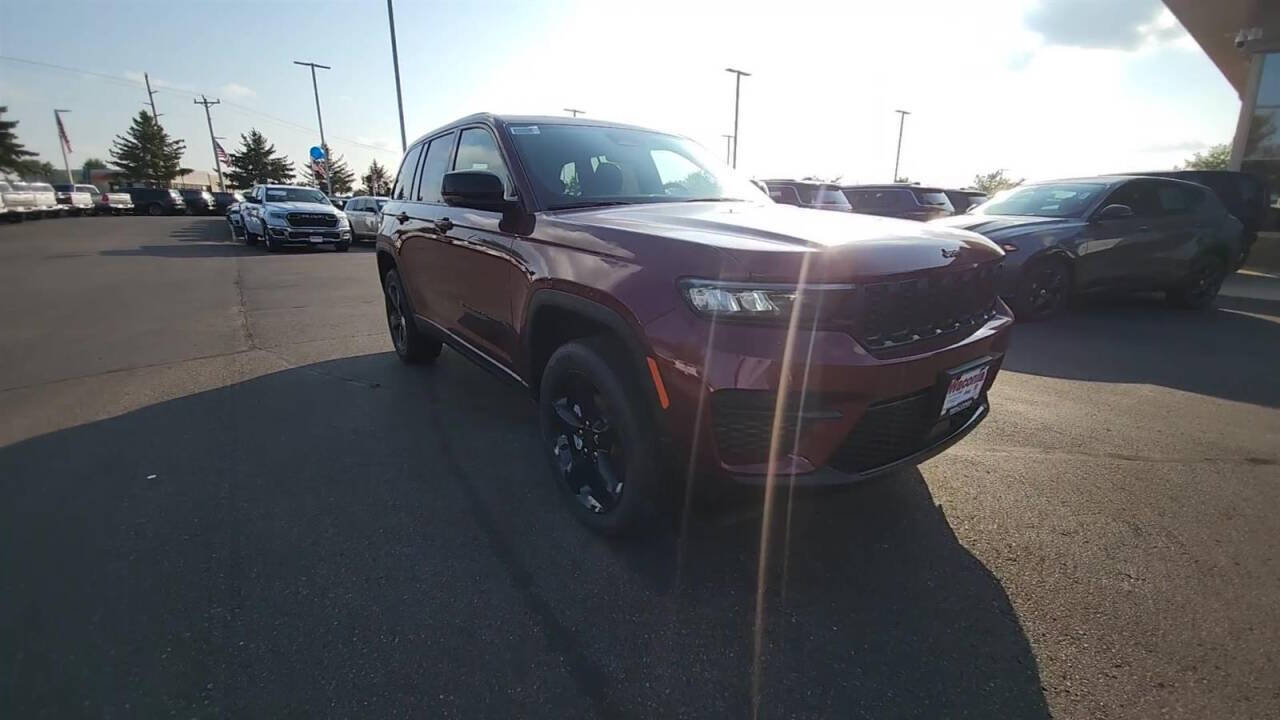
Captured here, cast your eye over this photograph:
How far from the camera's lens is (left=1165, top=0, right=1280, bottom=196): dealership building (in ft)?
45.3

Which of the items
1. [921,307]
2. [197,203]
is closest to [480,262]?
[921,307]

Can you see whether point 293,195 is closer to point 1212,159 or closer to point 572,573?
point 572,573

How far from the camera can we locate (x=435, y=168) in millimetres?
4348

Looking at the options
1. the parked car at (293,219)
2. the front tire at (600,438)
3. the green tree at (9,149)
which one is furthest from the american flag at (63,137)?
the front tire at (600,438)

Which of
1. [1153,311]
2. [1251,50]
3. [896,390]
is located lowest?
[1153,311]

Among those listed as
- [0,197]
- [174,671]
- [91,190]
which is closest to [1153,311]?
[174,671]

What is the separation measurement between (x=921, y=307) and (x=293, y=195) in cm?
1977

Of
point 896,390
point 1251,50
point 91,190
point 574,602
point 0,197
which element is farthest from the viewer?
point 91,190

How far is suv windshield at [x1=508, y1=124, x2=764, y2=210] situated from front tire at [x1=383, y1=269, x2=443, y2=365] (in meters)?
2.23

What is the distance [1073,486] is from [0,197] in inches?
1480

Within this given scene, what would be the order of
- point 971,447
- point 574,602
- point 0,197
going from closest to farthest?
point 574,602, point 971,447, point 0,197

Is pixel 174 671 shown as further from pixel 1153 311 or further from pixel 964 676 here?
pixel 1153 311

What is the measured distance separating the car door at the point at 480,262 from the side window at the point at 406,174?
1.01m

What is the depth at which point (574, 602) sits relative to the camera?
229 cm
